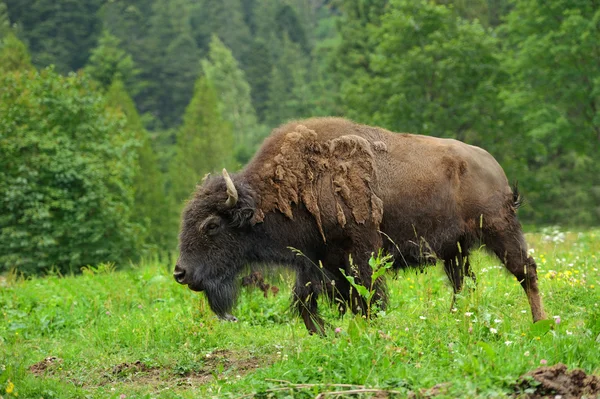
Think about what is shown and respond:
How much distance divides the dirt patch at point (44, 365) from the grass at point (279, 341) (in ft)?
0.08

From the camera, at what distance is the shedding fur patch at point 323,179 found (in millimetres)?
6870

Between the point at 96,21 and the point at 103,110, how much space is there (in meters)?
49.9

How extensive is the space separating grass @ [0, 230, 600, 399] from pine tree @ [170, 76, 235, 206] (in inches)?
1587

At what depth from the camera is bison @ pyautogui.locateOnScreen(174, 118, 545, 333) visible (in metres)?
6.90

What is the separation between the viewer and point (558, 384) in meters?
4.41

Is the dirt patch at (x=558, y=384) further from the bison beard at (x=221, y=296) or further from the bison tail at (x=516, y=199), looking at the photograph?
the bison beard at (x=221, y=296)

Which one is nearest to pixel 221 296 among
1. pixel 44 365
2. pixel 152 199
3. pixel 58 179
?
pixel 44 365

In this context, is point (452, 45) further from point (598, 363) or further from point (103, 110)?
point (598, 363)

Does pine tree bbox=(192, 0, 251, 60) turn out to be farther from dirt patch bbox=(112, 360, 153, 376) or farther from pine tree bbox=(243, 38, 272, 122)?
dirt patch bbox=(112, 360, 153, 376)

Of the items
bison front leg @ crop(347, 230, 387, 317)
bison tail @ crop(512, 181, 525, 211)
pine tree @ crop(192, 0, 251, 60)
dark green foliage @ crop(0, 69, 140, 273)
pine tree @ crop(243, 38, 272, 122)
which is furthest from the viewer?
pine tree @ crop(192, 0, 251, 60)

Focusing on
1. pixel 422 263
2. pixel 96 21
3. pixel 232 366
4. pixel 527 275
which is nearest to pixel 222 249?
pixel 232 366

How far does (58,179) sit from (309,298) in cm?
2448

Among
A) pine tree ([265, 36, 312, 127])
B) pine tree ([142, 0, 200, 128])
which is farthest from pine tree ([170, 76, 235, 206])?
pine tree ([142, 0, 200, 128])

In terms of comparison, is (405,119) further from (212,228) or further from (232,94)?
(232,94)
